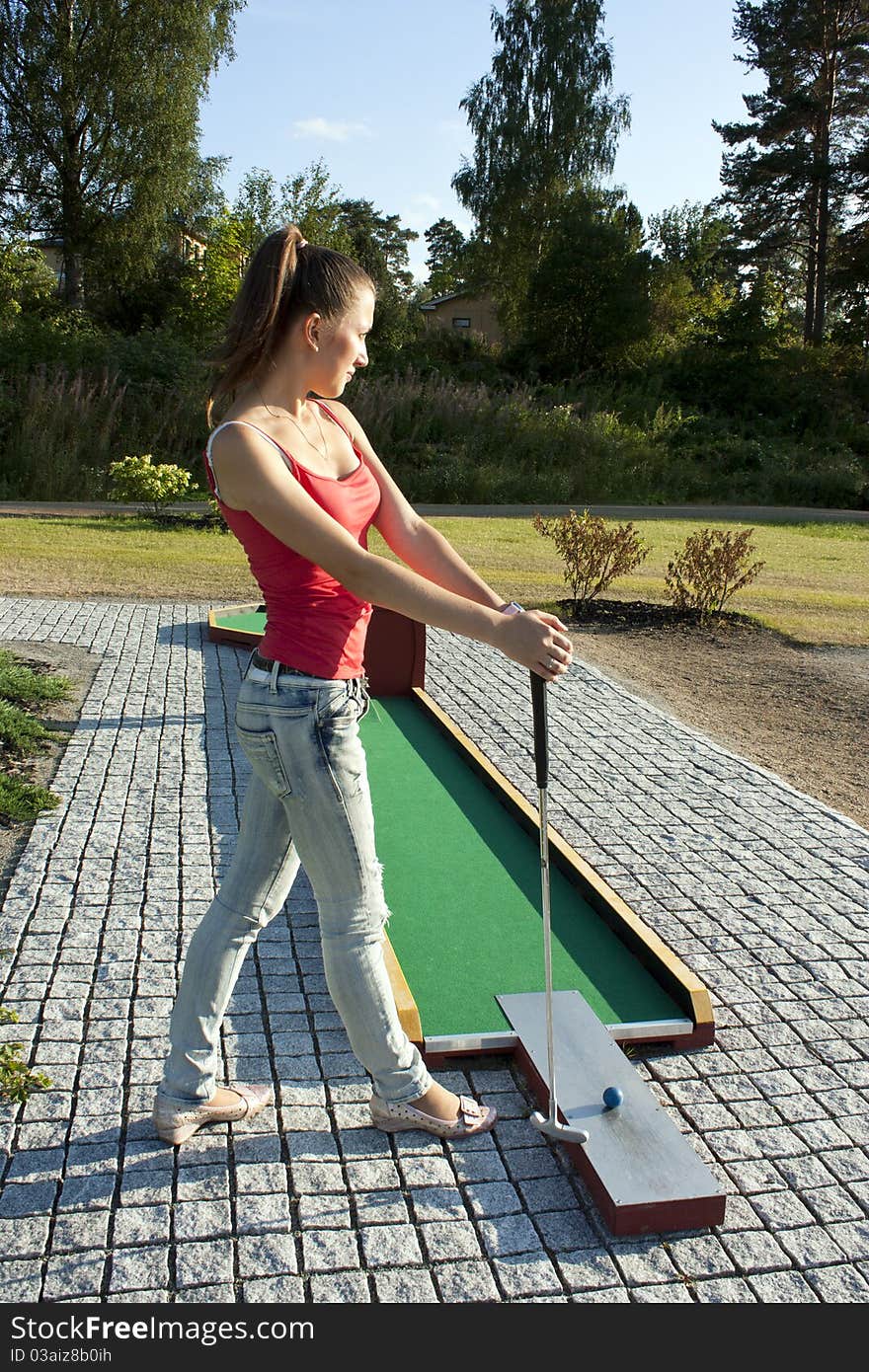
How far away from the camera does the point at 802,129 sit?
33094 mm

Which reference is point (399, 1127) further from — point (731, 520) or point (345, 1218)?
point (731, 520)

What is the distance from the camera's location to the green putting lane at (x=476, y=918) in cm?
307

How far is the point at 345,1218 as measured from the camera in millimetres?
2250

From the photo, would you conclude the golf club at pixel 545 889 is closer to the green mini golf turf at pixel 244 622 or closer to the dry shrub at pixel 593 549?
→ the green mini golf turf at pixel 244 622

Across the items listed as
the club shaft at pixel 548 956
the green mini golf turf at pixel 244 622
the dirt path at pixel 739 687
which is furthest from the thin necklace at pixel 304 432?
the green mini golf turf at pixel 244 622

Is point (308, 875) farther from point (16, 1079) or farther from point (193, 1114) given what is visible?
point (16, 1079)

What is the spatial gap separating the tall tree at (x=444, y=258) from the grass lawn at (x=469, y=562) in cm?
2492

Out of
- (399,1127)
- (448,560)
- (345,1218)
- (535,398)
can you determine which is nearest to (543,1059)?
(399,1127)

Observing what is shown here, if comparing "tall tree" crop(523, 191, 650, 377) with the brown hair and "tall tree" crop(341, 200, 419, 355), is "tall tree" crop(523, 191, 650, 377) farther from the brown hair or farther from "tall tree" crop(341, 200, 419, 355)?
the brown hair

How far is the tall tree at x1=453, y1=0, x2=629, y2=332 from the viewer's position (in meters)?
34.5

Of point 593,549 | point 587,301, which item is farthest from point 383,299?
point 593,549

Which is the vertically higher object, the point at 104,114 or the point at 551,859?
the point at 104,114

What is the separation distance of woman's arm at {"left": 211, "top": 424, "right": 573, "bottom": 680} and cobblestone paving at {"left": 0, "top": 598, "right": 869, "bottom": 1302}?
1179 millimetres

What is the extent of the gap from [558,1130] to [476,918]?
109cm
